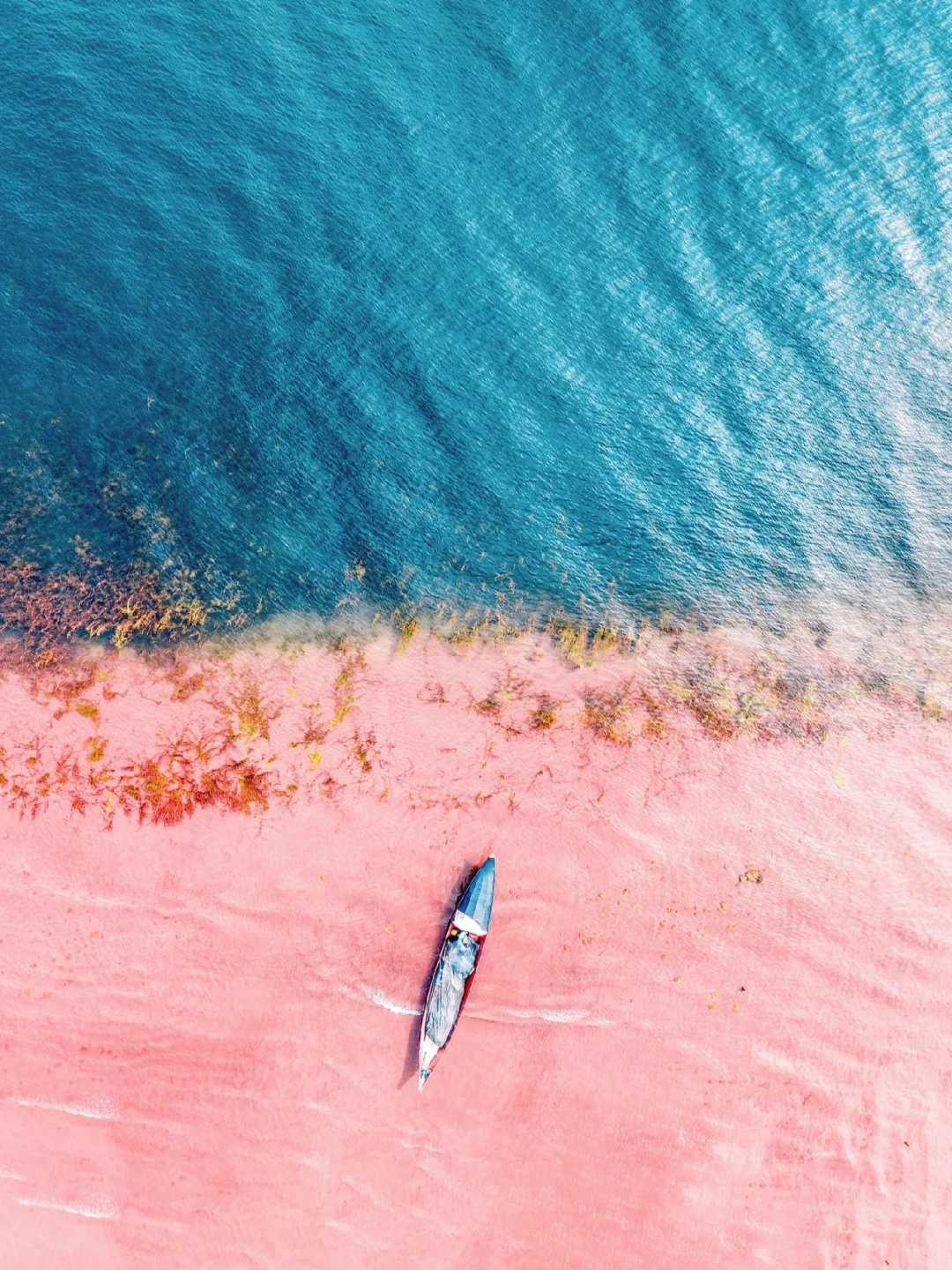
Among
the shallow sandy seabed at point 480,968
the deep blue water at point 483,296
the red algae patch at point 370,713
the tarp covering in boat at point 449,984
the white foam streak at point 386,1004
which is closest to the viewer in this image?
the shallow sandy seabed at point 480,968

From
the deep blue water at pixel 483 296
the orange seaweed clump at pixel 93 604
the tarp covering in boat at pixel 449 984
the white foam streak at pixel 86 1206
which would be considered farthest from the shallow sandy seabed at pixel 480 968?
the deep blue water at pixel 483 296

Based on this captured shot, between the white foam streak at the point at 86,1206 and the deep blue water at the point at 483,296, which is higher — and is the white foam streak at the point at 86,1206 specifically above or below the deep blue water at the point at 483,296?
below

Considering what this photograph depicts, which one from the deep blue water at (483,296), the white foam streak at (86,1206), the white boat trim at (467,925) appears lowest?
the white foam streak at (86,1206)

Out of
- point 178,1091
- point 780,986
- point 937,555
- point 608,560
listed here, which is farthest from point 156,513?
point 937,555

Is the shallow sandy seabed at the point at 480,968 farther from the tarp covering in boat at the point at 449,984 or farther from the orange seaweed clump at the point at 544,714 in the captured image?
the tarp covering in boat at the point at 449,984

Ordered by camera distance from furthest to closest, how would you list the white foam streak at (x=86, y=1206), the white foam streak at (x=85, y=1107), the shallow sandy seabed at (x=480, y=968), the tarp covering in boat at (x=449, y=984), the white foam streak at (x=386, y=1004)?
the white foam streak at (x=386, y=1004) → the tarp covering in boat at (x=449, y=984) → the white foam streak at (x=85, y=1107) → the shallow sandy seabed at (x=480, y=968) → the white foam streak at (x=86, y=1206)

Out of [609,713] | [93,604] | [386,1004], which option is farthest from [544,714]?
[93,604]
